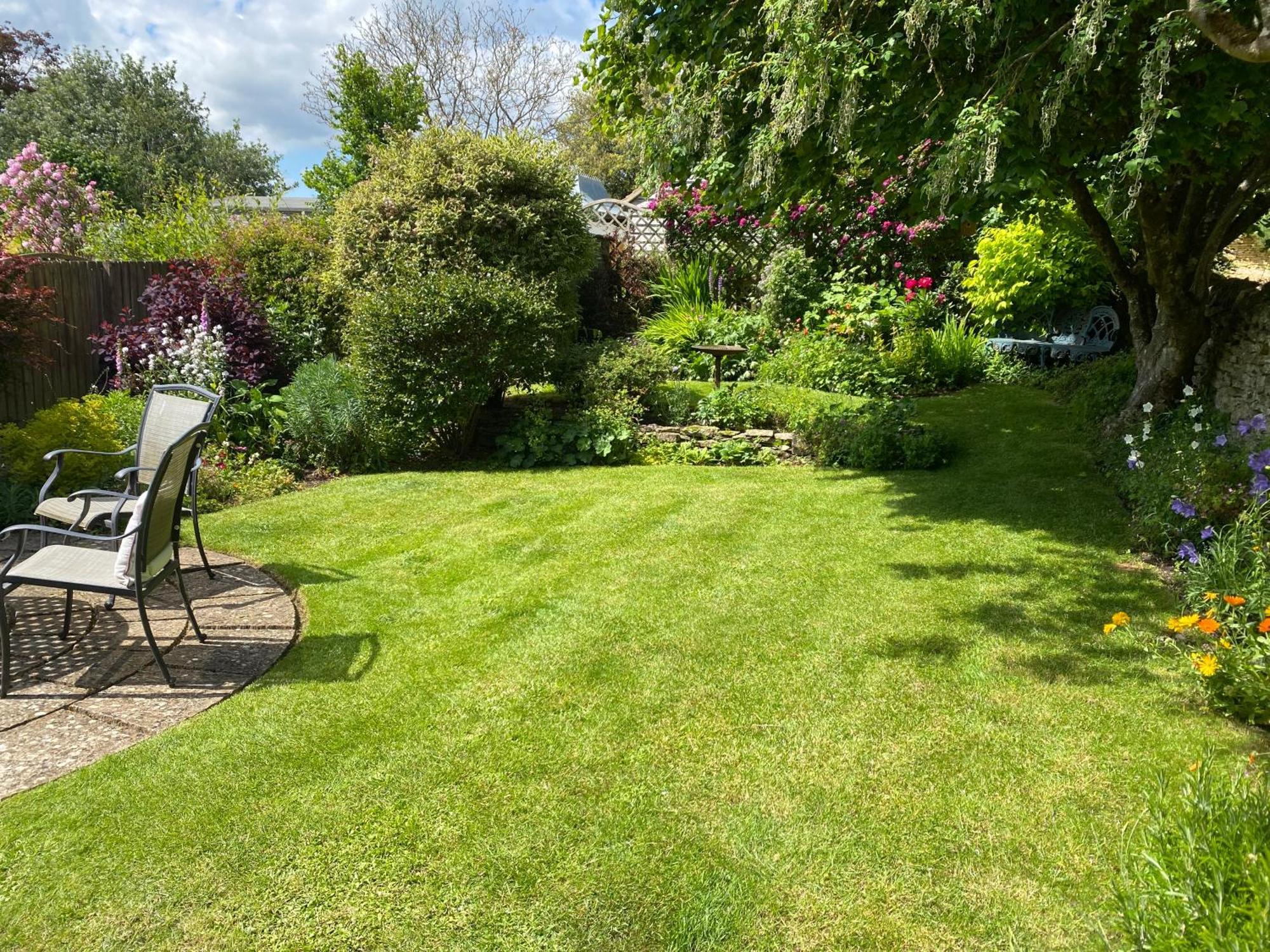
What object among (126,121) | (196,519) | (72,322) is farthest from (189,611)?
(126,121)

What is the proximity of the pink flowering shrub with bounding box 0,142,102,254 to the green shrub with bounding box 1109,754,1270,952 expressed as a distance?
13.4 metres

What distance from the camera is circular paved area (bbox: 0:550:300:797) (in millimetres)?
2891

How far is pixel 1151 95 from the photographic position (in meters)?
3.89

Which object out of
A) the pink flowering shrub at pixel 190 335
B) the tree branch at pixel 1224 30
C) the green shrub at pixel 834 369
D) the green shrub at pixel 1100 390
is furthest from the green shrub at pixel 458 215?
the tree branch at pixel 1224 30

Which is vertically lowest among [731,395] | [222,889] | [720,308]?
[222,889]

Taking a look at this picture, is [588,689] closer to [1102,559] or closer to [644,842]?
[644,842]

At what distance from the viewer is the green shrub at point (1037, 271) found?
9.25m

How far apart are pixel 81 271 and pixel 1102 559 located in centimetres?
884

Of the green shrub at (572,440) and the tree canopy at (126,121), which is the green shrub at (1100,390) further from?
the tree canopy at (126,121)

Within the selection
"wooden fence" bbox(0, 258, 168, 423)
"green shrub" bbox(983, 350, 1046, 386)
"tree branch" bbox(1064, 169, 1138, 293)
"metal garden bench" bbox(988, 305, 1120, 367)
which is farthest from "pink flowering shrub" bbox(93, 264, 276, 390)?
"metal garden bench" bbox(988, 305, 1120, 367)

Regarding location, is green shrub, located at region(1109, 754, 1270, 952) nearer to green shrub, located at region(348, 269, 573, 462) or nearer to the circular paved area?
the circular paved area

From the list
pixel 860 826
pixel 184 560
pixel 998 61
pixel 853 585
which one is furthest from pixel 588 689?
pixel 998 61

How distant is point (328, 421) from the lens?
278 inches

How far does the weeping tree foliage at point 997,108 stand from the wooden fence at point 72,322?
16.9 feet
